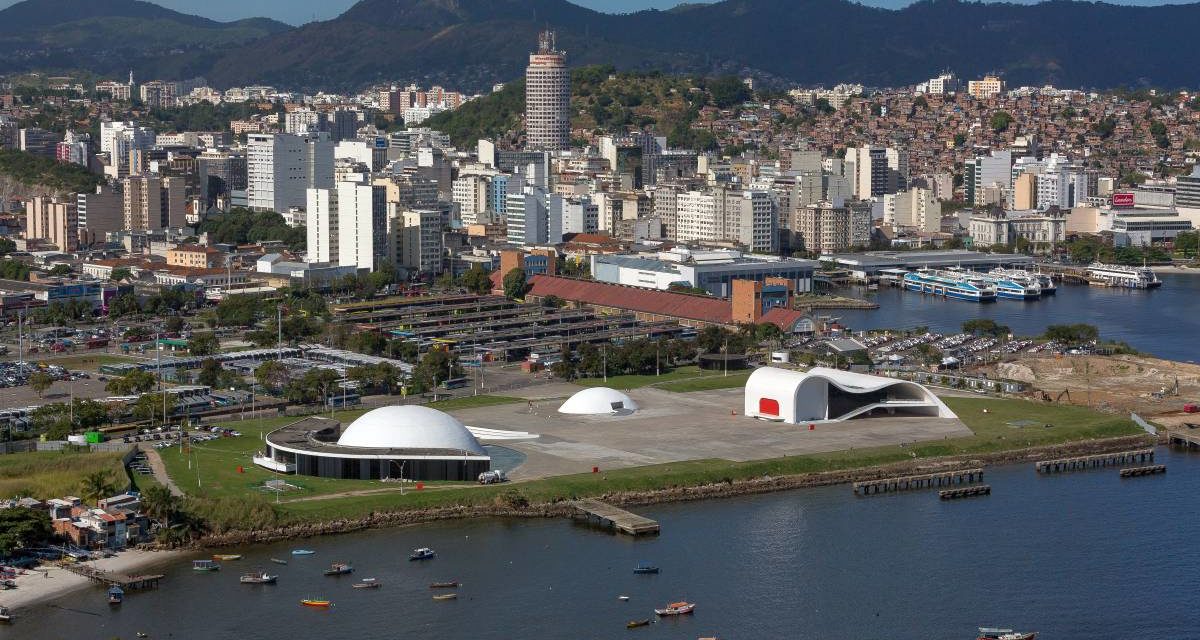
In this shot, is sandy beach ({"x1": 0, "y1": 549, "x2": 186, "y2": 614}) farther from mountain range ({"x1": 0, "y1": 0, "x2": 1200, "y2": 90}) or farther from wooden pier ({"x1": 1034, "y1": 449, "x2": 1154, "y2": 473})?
mountain range ({"x1": 0, "y1": 0, "x2": 1200, "y2": 90})

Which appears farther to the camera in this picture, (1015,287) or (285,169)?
(285,169)

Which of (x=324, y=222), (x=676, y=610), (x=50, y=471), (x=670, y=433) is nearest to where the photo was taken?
(x=676, y=610)

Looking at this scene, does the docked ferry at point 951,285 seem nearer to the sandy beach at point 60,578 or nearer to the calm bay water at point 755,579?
the calm bay water at point 755,579

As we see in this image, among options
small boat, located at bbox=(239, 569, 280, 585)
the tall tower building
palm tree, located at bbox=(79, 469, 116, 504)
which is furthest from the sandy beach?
the tall tower building

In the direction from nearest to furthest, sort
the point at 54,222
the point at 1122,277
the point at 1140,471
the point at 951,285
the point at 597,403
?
the point at 1140,471 < the point at 597,403 < the point at 951,285 < the point at 1122,277 < the point at 54,222

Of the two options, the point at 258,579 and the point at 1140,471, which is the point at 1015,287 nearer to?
the point at 1140,471

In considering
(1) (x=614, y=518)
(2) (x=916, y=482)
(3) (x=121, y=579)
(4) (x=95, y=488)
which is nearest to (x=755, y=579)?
(1) (x=614, y=518)

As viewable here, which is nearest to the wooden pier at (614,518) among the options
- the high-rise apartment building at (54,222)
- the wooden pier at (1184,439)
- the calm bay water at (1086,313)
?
the wooden pier at (1184,439)
